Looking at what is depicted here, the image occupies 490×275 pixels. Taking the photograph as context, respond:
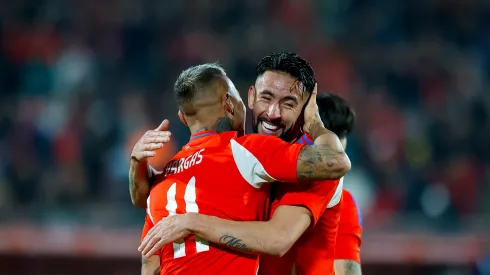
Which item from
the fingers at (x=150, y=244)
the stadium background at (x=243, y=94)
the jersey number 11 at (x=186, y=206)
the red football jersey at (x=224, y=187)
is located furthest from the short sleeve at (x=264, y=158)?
the stadium background at (x=243, y=94)

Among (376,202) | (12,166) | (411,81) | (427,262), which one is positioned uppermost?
(411,81)

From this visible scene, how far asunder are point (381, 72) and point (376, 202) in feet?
8.26

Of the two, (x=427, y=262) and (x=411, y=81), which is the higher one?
(x=411, y=81)

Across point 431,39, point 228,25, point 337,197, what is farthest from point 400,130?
point 337,197

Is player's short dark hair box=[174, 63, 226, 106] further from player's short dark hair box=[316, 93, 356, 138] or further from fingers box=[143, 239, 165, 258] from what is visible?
player's short dark hair box=[316, 93, 356, 138]

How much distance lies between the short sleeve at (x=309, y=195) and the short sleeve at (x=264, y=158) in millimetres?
141

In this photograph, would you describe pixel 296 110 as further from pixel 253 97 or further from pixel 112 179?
pixel 112 179

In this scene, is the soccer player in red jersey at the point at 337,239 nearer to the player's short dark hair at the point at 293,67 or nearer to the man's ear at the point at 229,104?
the player's short dark hair at the point at 293,67

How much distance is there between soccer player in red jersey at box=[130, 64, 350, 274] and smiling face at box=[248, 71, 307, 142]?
0.14 feet

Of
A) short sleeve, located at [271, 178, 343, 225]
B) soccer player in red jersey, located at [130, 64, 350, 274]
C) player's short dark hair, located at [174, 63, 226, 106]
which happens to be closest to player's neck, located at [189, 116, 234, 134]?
soccer player in red jersey, located at [130, 64, 350, 274]

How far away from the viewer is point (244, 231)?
3.29m

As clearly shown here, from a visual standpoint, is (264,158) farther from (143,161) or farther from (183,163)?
(143,161)

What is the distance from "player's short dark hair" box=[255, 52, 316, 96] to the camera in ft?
11.8

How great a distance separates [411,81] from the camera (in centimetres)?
1071
